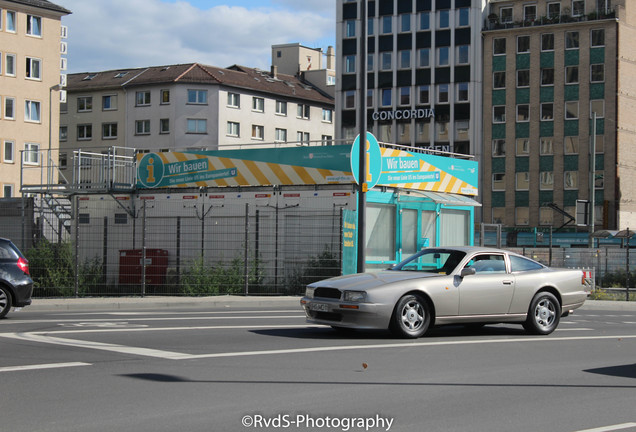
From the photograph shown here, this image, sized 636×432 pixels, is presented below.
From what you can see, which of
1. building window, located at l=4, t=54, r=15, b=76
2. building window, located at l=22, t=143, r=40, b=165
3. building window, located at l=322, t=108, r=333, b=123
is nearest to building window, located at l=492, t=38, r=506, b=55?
building window, located at l=322, t=108, r=333, b=123

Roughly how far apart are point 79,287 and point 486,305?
13.2 m

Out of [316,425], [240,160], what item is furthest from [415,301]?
[240,160]

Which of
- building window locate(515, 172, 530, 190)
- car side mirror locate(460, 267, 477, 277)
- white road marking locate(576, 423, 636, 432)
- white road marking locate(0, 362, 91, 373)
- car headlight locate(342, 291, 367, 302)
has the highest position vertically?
building window locate(515, 172, 530, 190)

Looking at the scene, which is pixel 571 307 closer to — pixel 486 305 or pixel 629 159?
pixel 486 305

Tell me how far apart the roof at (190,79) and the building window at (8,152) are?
2101 cm

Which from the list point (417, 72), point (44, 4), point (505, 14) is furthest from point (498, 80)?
point (44, 4)

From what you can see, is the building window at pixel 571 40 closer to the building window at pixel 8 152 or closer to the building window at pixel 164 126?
the building window at pixel 164 126

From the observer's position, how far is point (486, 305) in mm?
13758

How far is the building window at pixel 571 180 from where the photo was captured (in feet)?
249

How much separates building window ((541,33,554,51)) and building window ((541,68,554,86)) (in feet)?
5.98

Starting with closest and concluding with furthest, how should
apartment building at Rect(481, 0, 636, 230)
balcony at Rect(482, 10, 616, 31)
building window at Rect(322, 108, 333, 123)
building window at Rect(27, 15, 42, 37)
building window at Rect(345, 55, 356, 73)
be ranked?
building window at Rect(27, 15, 42, 37) < apartment building at Rect(481, 0, 636, 230) < balcony at Rect(482, 10, 616, 31) < building window at Rect(345, 55, 356, 73) < building window at Rect(322, 108, 333, 123)

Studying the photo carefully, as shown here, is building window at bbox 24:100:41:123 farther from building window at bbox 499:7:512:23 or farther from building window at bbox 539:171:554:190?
building window at bbox 539:171:554:190

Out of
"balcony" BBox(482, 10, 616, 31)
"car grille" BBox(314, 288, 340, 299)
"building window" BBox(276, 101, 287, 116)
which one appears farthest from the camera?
"building window" BBox(276, 101, 287, 116)

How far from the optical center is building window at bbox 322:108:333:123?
94.4 metres
